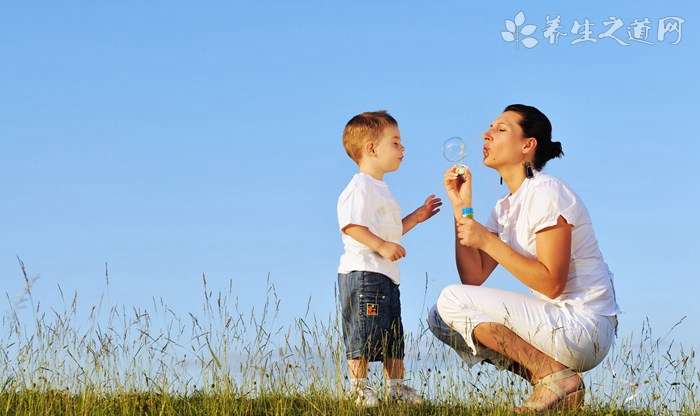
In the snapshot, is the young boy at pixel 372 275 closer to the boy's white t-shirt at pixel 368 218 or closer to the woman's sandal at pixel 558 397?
the boy's white t-shirt at pixel 368 218

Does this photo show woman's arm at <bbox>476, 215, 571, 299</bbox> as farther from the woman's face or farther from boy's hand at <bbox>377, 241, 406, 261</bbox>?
the woman's face

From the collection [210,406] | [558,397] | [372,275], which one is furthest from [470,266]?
[210,406]

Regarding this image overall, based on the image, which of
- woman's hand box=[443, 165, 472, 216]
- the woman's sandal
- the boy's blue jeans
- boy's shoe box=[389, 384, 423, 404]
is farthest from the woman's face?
boy's shoe box=[389, 384, 423, 404]

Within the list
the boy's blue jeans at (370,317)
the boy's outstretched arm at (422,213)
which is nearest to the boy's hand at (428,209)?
the boy's outstretched arm at (422,213)

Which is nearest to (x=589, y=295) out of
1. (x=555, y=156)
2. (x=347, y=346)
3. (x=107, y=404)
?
(x=555, y=156)

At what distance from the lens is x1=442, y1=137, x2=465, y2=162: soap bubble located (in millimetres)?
6379

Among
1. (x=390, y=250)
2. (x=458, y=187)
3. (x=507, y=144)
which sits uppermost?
(x=507, y=144)

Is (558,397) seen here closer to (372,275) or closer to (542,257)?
(542,257)

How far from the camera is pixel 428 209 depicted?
21.8 ft

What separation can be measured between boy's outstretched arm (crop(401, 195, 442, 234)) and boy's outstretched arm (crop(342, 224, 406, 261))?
49 cm

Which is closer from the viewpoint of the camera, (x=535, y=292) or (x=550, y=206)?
(x=550, y=206)

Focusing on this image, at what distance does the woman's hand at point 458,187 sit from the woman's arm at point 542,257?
1.43 feet

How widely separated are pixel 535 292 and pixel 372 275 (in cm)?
119

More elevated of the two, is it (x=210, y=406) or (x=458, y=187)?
(x=458, y=187)
